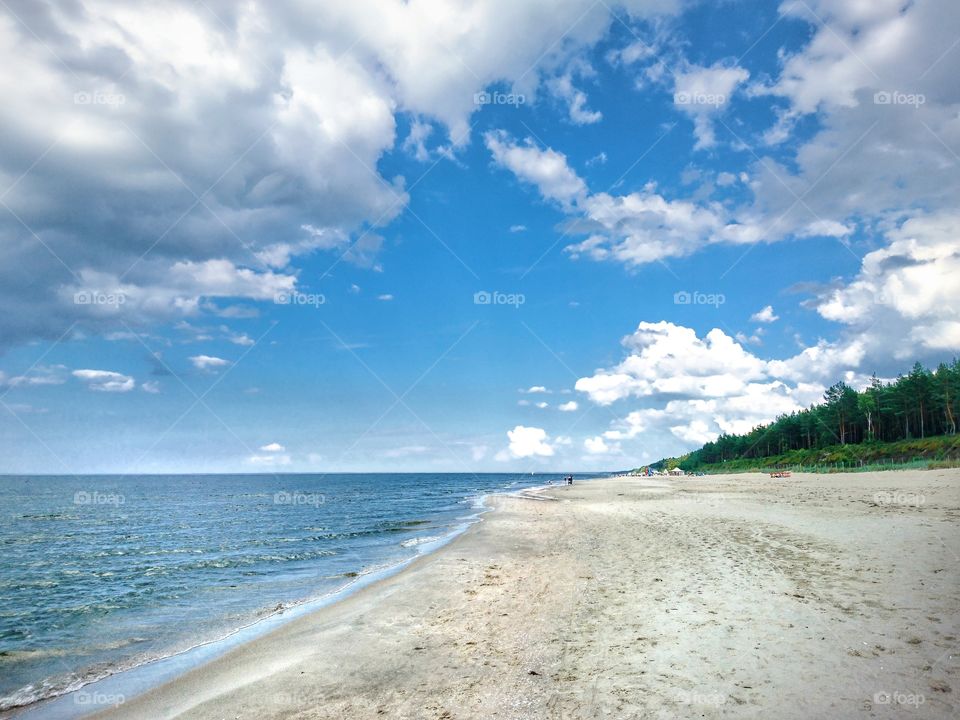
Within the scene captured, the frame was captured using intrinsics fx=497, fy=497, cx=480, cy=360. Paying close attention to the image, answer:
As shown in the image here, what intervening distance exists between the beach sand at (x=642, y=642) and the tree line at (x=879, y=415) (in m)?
85.6

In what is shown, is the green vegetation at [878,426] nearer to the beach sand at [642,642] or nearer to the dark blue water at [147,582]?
the beach sand at [642,642]

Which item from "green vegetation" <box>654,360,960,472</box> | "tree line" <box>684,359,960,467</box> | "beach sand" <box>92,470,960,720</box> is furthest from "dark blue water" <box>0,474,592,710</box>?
"tree line" <box>684,359,960,467</box>

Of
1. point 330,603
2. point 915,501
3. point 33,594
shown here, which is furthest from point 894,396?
point 33,594

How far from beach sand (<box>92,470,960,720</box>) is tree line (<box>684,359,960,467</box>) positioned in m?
85.6

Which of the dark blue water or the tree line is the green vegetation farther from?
the dark blue water

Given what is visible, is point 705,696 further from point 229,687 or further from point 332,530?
point 332,530

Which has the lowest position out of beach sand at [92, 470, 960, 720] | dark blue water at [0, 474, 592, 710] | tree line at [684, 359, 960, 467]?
A: dark blue water at [0, 474, 592, 710]

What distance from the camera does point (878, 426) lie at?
95375 mm

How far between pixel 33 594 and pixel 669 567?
23.7m

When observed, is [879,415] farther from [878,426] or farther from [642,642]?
[642,642]

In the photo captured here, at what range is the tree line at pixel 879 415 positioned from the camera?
81.1m

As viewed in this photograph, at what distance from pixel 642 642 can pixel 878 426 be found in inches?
4461

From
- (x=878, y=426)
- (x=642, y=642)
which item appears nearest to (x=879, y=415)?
(x=878, y=426)

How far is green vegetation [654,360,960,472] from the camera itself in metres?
71.6
